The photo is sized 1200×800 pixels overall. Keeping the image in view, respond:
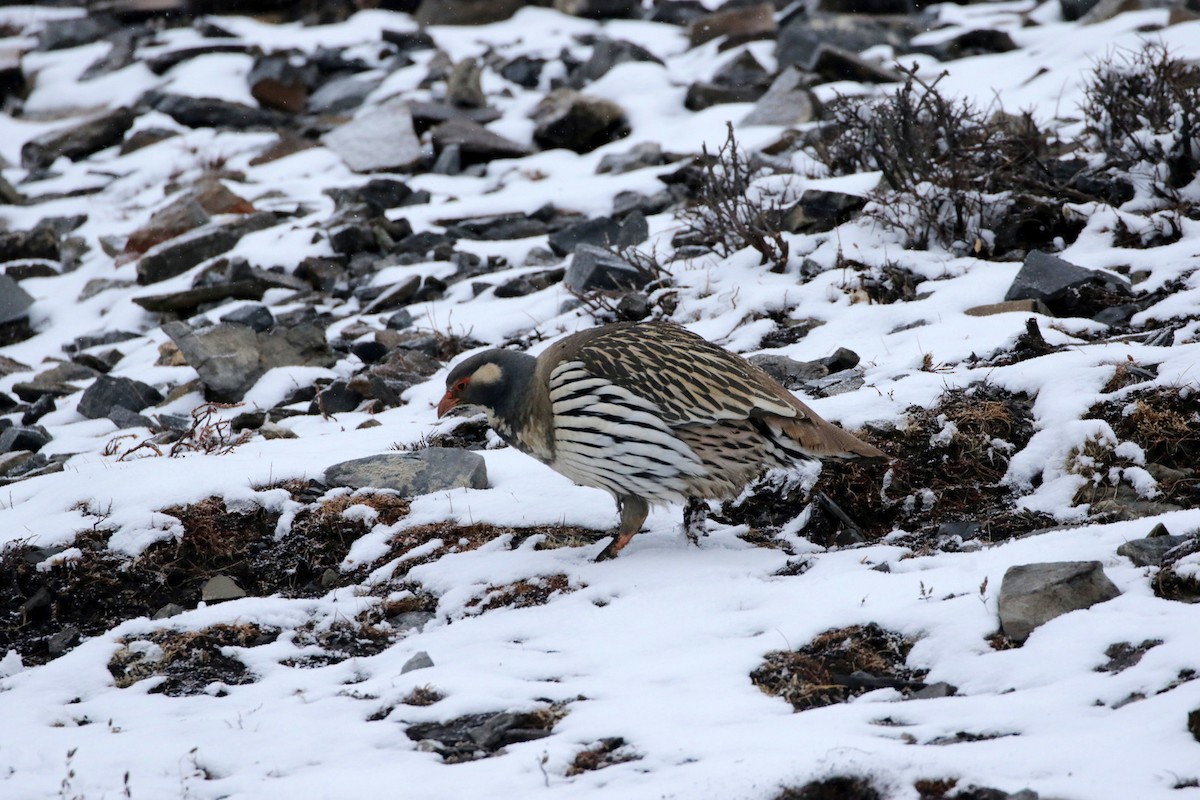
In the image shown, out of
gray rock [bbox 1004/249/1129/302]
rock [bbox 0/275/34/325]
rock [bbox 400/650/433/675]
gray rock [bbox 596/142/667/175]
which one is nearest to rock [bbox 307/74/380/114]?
gray rock [bbox 596/142/667/175]

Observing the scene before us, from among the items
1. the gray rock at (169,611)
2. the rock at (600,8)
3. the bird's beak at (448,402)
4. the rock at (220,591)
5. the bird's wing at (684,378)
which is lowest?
the rock at (220,591)

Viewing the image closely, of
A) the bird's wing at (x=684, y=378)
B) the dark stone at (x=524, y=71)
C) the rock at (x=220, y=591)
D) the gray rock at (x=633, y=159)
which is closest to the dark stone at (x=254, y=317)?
the gray rock at (x=633, y=159)

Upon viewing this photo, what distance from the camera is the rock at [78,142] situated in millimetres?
17391

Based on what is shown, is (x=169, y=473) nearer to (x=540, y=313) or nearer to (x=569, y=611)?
(x=569, y=611)

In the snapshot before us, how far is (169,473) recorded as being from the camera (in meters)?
6.32

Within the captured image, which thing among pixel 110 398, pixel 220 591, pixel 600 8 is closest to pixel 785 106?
pixel 600 8

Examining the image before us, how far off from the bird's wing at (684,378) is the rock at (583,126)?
403 inches

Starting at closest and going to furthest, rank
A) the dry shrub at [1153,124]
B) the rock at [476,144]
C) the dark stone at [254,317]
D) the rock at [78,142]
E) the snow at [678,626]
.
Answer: the snow at [678,626] < the dry shrub at [1153,124] < the dark stone at [254,317] < the rock at [476,144] < the rock at [78,142]

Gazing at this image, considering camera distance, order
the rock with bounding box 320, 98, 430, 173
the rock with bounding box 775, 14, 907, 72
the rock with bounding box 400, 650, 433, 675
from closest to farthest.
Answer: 1. the rock with bounding box 400, 650, 433, 675
2. the rock with bounding box 320, 98, 430, 173
3. the rock with bounding box 775, 14, 907, 72

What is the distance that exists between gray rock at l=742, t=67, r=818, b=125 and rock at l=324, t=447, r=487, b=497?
340 inches

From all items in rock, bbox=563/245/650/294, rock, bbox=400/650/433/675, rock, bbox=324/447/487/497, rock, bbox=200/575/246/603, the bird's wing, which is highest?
the bird's wing

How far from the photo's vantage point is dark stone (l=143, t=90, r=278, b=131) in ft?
57.6

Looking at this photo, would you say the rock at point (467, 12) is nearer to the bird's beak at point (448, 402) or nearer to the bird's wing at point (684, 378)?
the bird's beak at point (448, 402)

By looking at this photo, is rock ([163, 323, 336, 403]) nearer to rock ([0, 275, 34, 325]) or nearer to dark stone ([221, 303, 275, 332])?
dark stone ([221, 303, 275, 332])
